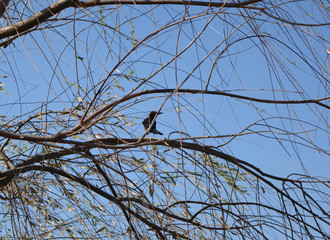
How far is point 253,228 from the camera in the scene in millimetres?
1688

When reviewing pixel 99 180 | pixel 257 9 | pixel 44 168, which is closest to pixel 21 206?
pixel 44 168

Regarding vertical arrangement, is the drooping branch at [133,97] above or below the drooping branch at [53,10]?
below

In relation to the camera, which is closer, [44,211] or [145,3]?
[145,3]

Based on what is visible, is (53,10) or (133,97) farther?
(53,10)

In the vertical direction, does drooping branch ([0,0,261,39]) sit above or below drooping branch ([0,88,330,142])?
above

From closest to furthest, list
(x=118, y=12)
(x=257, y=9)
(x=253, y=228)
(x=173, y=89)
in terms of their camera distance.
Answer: (x=173, y=89) → (x=257, y=9) → (x=118, y=12) → (x=253, y=228)

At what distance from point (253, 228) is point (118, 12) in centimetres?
95

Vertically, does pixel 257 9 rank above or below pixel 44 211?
below

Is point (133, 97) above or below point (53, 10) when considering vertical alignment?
below

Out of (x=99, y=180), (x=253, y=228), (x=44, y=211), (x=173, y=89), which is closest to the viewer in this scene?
(x=173, y=89)

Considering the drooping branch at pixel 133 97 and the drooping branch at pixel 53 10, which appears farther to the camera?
the drooping branch at pixel 53 10

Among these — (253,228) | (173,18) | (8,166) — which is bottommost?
(253,228)

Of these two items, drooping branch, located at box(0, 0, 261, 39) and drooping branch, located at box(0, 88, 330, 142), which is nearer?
drooping branch, located at box(0, 88, 330, 142)

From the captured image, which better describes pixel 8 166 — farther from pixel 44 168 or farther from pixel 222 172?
pixel 222 172
